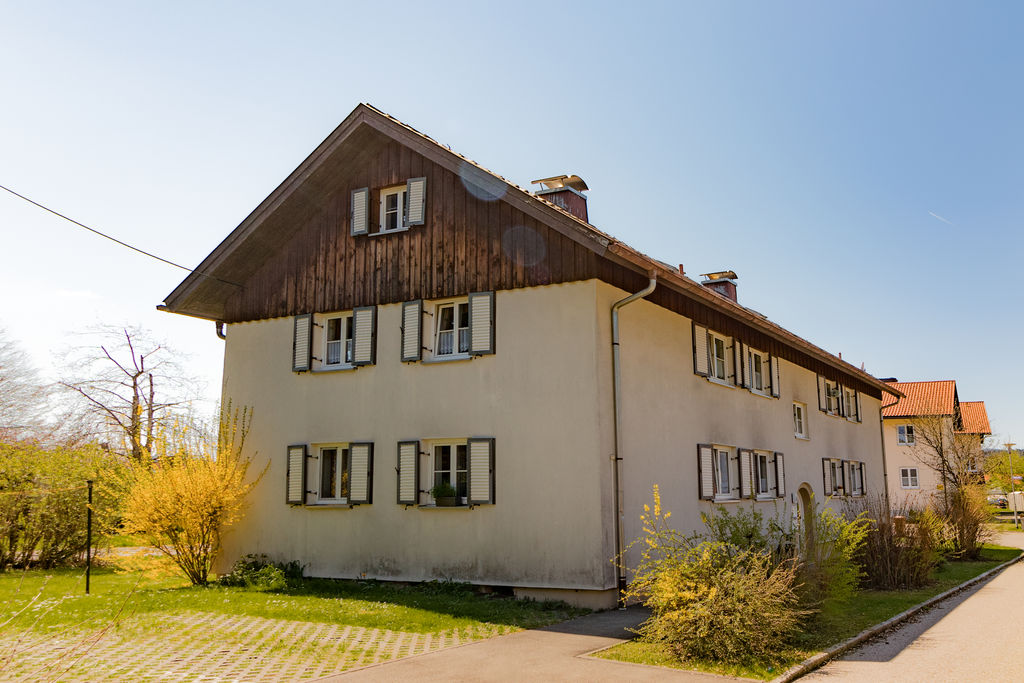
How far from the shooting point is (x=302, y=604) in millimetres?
13023

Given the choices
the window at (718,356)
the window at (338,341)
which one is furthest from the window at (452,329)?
the window at (718,356)

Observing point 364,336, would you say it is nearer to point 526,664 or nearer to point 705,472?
point 705,472

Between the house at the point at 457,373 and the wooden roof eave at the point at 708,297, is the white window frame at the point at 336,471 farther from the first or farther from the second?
the wooden roof eave at the point at 708,297

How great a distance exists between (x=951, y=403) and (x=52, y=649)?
55.5 metres

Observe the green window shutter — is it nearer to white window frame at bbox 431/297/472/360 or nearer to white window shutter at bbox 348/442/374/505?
white window frame at bbox 431/297/472/360

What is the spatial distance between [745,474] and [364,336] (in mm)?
8992

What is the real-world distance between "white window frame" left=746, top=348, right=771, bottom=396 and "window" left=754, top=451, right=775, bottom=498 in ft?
5.06

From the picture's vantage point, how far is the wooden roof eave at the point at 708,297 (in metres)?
13.2

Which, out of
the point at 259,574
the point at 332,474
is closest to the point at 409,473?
the point at 332,474

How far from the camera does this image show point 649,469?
14.7 meters

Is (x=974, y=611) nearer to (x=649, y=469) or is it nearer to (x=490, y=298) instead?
(x=649, y=469)

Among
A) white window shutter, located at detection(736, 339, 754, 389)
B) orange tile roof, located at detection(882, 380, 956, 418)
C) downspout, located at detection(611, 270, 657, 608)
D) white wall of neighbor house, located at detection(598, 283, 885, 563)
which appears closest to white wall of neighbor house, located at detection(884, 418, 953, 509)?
orange tile roof, located at detection(882, 380, 956, 418)

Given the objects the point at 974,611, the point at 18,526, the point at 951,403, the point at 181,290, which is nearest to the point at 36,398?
the point at 18,526

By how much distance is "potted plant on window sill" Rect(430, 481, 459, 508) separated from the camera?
46.8 ft
